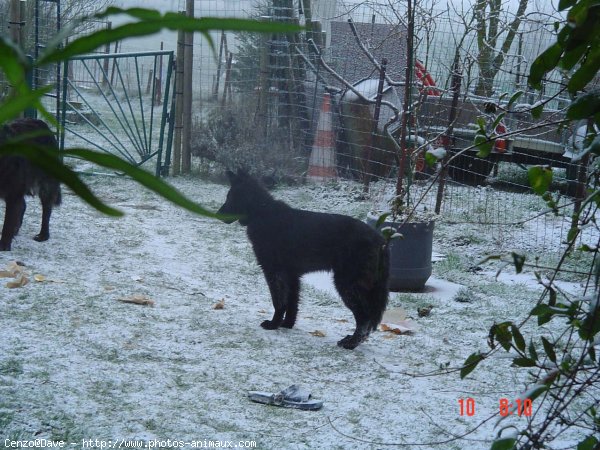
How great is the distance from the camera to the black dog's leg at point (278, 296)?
4.55 meters

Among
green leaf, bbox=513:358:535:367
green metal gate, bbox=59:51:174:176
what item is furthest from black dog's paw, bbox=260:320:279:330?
green metal gate, bbox=59:51:174:176

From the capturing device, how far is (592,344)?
125 centimetres

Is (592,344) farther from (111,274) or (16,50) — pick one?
(111,274)

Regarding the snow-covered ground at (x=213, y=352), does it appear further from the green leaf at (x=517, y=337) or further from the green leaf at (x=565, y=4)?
the green leaf at (x=565, y=4)

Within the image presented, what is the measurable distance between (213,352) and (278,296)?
0.70m

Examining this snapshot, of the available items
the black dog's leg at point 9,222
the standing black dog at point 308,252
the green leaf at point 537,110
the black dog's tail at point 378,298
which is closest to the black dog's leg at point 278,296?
the standing black dog at point 308,252

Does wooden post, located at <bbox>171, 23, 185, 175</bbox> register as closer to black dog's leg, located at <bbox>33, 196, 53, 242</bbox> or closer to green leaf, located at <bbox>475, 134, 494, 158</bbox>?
black dog's leg, located at <bbox>33, 196, 53, 242</bbox>

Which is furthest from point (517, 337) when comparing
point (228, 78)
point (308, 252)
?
point (228, 78)

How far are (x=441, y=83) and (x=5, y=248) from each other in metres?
5.48

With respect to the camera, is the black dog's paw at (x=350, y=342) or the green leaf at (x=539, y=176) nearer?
the green leaf at (x=539, y=176)

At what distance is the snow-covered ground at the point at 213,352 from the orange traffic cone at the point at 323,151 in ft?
10.2

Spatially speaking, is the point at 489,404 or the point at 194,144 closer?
the point at 489,404

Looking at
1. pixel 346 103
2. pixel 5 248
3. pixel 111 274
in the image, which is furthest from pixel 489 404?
pixel 346 103

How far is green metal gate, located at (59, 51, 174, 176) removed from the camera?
9.37 meters
